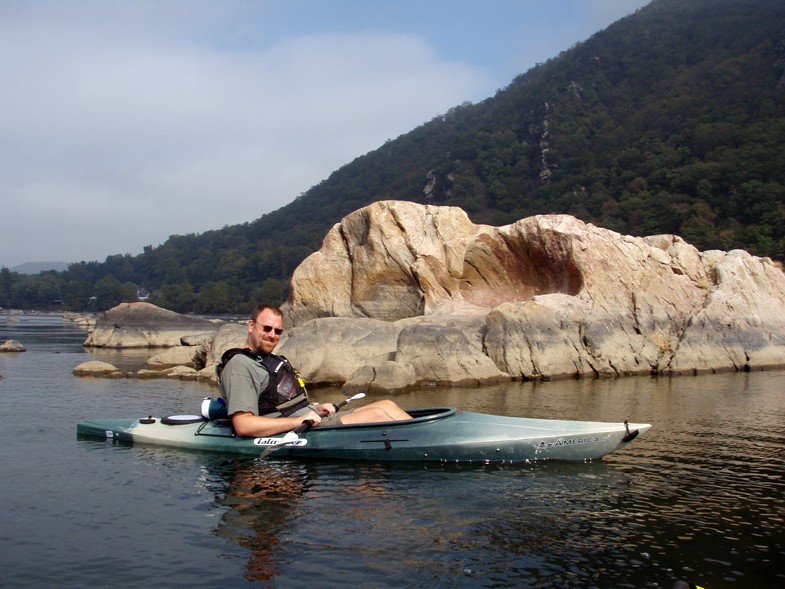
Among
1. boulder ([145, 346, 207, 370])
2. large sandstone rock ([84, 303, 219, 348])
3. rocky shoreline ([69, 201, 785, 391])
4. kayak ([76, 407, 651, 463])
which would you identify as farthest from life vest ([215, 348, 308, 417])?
large sandstone rock ([84, 303, 219, 348])

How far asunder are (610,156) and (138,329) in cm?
3845

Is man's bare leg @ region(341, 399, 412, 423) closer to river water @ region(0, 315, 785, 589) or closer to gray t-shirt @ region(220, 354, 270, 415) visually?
river water @ region(0, 315, 785, 589)

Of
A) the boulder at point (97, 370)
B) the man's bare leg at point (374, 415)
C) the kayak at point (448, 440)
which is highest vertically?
the man's bare leg at point (374, 415)

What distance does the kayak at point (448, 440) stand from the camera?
8133 millimetres

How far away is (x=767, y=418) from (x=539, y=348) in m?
6.55

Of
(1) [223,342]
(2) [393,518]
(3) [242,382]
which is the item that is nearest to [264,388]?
(3) [242,382]

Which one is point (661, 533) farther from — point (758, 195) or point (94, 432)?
point (758, 195)

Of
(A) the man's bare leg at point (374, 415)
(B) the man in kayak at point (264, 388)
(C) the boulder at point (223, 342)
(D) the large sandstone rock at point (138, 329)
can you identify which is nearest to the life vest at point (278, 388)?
(B) the man in kayak at point (264, 388)

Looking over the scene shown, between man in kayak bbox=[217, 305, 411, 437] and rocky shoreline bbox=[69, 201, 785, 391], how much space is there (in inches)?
261

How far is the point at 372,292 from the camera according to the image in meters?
22.2

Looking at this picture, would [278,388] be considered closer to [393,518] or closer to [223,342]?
[393,518]

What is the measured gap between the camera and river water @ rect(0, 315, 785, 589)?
519cm

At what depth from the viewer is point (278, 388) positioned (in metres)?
8.37

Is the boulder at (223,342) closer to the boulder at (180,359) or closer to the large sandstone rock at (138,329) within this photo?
the boulder at (180,359)
